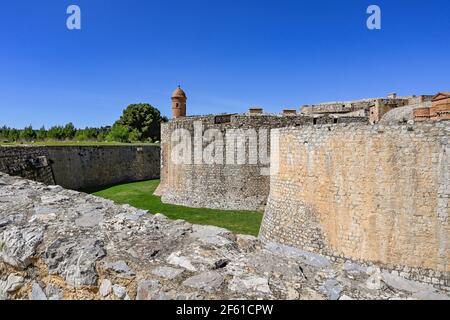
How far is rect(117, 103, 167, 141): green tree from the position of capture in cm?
4456

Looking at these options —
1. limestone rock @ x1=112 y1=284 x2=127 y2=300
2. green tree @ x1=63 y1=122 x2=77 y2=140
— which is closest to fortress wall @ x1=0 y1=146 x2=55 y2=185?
limestone rock @ x1=112 y1=284 x2=127 y2=300

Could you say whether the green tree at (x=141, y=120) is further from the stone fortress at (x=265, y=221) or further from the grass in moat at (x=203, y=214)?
the stone fortress at (x=265, y=221)

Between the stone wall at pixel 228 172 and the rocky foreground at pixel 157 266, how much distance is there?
1214cm

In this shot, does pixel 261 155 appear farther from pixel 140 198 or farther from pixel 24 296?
pixel 24 296

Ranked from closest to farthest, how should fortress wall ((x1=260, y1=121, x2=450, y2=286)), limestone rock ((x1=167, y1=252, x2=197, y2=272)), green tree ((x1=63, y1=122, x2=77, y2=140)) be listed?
limestone rock ((x1=167, y1=252, x2=197, y2=272)) → fortress wall ((x1=260, y1=121, x2=450, y2=286)) → green tree ((x1=63, y1=122, x2=77, y2=140))

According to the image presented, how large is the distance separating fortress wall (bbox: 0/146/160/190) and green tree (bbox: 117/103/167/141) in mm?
15209

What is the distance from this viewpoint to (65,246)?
2.57 metres

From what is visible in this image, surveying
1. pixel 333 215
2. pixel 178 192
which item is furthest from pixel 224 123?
pixel 333 215

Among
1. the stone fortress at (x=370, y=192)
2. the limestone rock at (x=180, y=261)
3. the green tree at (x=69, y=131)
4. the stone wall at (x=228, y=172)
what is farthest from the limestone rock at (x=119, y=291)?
the green tree at (x=69, y=131)

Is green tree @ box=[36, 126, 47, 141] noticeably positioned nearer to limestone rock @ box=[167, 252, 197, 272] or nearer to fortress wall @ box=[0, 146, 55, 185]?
fortress wall @ box=[0, 146, 55, 185]

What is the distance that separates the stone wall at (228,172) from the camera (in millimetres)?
15141

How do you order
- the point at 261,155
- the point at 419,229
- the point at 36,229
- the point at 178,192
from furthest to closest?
1. the point at 178,192
2. the point at 261,155
3. the point at 419,229
4. the point at 36,229

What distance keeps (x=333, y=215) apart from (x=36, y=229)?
264 inches

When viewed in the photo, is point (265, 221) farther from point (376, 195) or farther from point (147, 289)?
point (147, 289)
